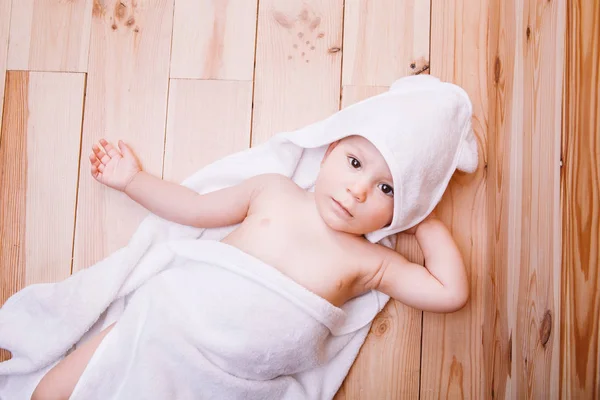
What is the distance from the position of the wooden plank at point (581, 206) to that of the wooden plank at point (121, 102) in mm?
869

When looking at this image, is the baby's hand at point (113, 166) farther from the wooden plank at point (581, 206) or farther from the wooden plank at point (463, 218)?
the wooden plank at point (581, 206)

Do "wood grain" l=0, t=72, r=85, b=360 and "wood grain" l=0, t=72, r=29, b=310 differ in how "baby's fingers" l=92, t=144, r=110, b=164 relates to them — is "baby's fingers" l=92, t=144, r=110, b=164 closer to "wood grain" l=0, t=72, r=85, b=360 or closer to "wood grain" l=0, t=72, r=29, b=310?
"wood grain" l=0, t=72, r=85, b=360

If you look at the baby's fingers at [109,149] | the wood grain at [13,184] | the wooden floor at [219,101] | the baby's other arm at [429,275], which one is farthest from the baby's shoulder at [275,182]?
the wood grain at [13,184]

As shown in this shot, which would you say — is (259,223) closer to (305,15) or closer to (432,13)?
(305,15)

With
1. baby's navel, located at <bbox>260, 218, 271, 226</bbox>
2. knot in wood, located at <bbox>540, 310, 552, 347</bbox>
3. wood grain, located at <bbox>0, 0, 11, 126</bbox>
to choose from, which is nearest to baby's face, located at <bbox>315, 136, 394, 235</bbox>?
baby's navel, located at <bbox>260, 218, 271, 226</bbox>

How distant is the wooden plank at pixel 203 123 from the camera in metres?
1.19

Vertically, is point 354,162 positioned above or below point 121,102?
below

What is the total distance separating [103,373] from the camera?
93cm

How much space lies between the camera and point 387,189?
38.3 inches

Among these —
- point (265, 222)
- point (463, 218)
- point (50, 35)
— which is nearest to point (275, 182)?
point (265, 222)

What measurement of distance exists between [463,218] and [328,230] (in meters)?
0.34

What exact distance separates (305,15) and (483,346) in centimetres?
88

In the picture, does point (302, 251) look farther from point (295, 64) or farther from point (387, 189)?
point (295, 64)

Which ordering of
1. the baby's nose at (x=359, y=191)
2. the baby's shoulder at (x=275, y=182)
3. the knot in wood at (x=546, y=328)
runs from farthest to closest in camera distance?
the baby's shoulder at (x=275, y=182) < the baby's nose at (x=359, y=191) < the knot in wood at (x=546, y=328)
